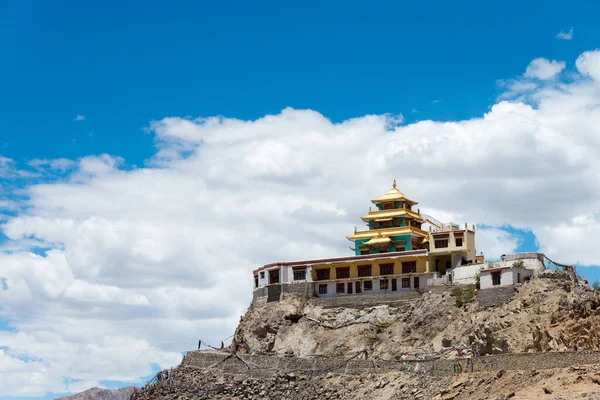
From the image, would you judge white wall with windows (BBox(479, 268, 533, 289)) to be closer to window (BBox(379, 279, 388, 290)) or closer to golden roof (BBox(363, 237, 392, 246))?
window (BBox(379, 279, 388, 290))

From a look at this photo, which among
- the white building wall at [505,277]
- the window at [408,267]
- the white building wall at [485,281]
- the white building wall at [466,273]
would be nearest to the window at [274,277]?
the window at [408,267]

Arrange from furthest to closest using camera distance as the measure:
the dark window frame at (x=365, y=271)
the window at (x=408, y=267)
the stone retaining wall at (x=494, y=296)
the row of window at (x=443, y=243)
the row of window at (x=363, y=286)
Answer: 1. the dark window frame at (x=365, y=271)
2. the row of window at (x=443, y=243)
3. the window at (x=408, y=267)
4. the row of window at (x=363, y=286)
5. the stone retaining wall at (x=494, y=296)

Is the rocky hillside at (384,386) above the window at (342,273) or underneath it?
underneath

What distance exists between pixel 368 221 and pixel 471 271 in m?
19.0

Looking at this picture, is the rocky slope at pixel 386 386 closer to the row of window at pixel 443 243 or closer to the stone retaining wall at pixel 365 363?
the stone retaining wall at pixel 365 363

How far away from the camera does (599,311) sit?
78875mm

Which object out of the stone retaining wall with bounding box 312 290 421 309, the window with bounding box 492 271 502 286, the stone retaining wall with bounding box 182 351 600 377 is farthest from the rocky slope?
the window with bounding box 492 271 502 286

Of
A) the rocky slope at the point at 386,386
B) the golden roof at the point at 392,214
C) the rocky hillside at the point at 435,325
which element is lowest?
the rocky slope at the point at 386,386

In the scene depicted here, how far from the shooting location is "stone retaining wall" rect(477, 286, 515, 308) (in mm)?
89250

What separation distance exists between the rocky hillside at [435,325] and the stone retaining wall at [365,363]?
11.3ft

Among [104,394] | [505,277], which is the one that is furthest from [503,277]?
[104,394]

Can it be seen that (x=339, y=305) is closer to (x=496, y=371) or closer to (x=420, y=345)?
(x=420, y=345)

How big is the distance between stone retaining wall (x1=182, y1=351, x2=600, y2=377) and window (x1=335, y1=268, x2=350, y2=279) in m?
12.4

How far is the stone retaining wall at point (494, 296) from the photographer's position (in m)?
89.2
